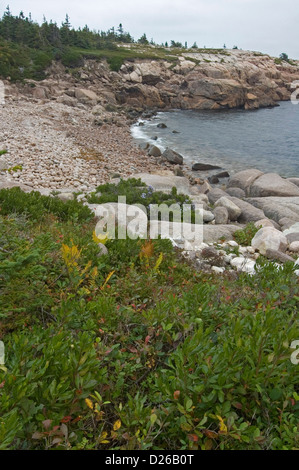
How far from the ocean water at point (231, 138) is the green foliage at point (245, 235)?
15.3 meters

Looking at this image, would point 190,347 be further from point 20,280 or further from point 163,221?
point 163,221

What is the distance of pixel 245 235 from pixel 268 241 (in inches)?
34.3

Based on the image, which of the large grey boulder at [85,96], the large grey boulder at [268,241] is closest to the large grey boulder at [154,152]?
the large grey boulder at [268,241]

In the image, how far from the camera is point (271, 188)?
1742cm

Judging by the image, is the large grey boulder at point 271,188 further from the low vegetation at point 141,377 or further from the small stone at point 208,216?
the low vegetation at point 141,377

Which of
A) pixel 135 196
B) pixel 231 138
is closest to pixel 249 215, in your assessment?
pixel 135 196

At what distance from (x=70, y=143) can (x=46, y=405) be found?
22.6 m

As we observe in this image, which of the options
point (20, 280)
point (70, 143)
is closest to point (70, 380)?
point (20, 280)

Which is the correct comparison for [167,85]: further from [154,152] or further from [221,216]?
[221,216]

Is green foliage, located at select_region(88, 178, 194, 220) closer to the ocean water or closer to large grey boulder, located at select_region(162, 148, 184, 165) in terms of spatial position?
large grey boulder, located at select_region(162, 148, 184, 165)

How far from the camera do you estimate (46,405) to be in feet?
7.26

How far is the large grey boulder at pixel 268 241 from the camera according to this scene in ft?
27.0

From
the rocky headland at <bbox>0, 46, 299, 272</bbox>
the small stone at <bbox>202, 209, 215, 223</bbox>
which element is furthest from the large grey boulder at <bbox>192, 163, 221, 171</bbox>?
the small stone at <bbox>202, 209, 215, 223</bbox>

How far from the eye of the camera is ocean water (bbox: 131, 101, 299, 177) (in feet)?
86.0
